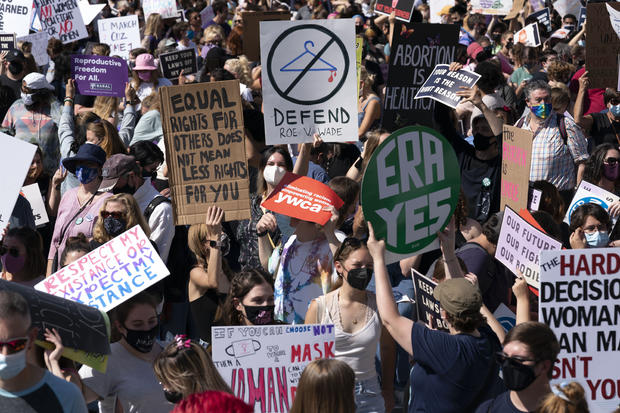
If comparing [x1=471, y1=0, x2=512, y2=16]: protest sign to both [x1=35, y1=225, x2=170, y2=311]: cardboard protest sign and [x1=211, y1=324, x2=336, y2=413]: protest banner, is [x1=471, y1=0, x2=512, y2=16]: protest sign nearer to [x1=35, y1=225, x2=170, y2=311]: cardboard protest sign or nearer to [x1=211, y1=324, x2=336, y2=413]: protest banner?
[x1=35, y1=225, x2=170, y2=311]: cardboard protest sign

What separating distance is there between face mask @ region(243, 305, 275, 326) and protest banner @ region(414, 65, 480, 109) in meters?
3.60

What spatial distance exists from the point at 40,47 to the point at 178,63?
77.3 inches

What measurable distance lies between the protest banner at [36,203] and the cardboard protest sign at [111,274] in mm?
2510

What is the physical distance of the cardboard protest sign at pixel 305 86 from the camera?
23.7 feet

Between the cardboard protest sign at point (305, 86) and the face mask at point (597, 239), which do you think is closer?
the face mask at point (597, 239)

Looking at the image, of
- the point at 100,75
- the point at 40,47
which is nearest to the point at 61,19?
the point at 40,47

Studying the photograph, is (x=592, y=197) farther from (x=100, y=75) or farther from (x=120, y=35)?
(x=120, y=35)

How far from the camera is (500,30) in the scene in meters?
19.1

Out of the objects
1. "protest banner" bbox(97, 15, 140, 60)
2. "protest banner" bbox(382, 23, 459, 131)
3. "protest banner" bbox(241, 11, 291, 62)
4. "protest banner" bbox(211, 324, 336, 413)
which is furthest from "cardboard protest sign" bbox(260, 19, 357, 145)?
"protest banner" bbox(97, 15, 140, 60)

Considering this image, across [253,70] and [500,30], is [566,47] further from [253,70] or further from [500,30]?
[253,70]

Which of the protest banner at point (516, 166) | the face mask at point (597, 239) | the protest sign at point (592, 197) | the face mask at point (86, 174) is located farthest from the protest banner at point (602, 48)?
the face mask at point (86, 174)

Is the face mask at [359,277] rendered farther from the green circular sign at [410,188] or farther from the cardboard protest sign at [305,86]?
the cardboard protest sign at [305,86]

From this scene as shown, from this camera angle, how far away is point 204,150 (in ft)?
21.8

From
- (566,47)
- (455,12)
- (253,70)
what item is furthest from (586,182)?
(455,12)
